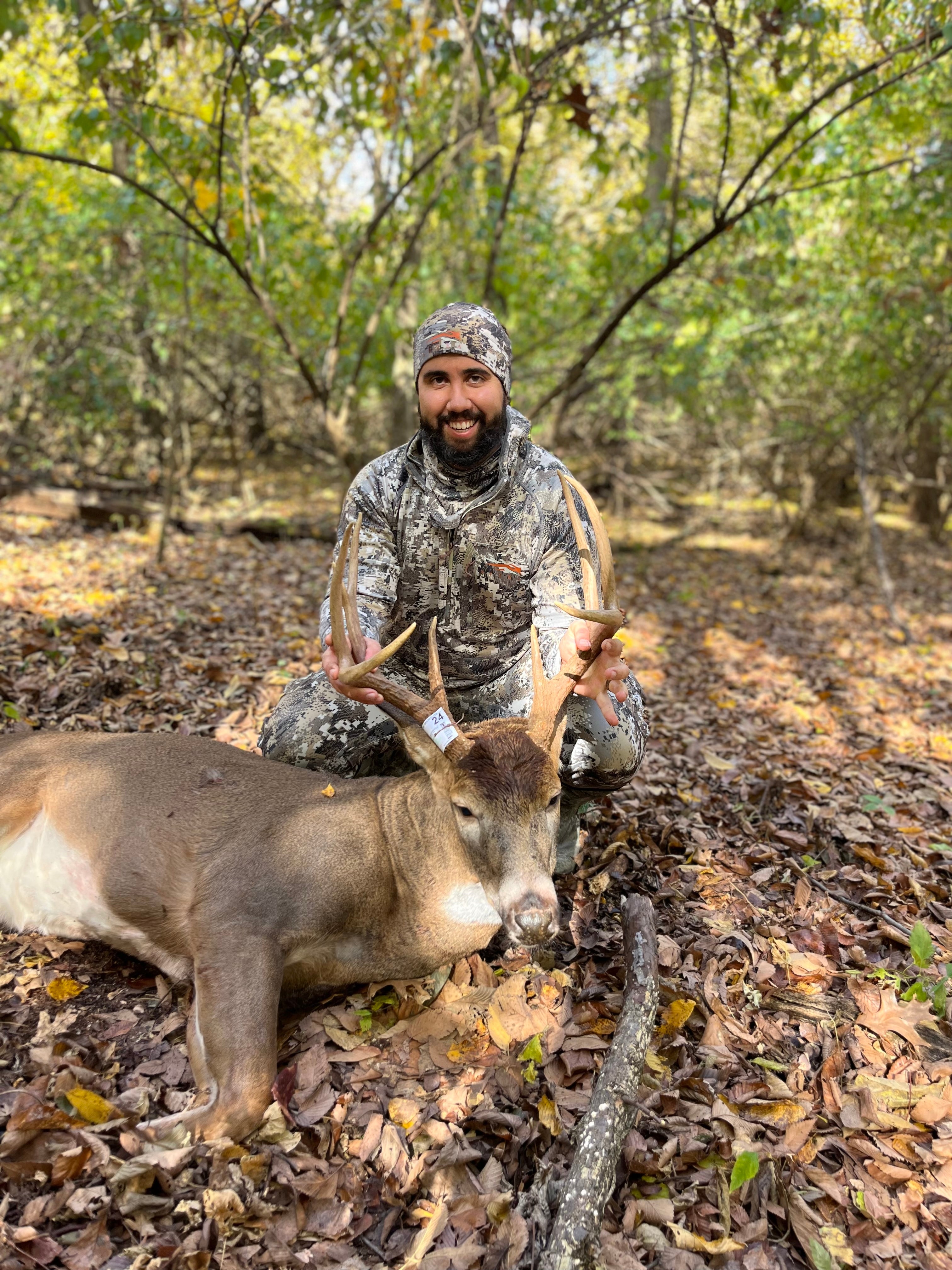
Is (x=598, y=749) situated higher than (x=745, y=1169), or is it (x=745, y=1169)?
(x=598, y=749)

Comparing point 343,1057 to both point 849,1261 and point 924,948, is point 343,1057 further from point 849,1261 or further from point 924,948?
point 924,948

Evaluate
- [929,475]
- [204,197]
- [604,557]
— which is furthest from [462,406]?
[929,475]

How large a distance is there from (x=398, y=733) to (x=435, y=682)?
3.05 ft

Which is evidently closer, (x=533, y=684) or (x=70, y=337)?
(x=533, y=684)

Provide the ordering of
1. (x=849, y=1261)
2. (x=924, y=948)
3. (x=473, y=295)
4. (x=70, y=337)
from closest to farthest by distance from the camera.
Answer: (x=849, y=1261), (x=924, y=948), (x=473, y=295), (x=70, y=337)

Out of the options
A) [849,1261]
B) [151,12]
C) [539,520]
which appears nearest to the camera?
[849,1261]

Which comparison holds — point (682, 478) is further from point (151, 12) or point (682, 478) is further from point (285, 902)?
point (285, 902)

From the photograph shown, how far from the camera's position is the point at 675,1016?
3.18 meters

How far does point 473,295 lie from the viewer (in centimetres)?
916

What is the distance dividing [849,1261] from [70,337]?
522 inches

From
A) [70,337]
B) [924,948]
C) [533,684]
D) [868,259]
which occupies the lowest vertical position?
[924,948]

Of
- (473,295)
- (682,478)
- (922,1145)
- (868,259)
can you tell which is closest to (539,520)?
(922,1145)

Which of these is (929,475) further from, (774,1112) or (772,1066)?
(774,1112)

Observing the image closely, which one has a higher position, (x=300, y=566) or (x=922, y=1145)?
(x=300, y=566)
